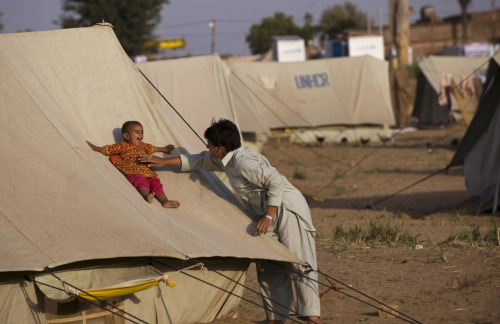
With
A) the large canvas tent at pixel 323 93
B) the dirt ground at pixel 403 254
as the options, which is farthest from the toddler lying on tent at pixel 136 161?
the large canvas tent at pixel 323 93

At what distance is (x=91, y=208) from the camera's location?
4406 mm

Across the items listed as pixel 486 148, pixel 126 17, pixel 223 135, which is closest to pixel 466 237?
pixel 486 148

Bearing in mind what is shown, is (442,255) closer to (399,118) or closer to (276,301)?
(276,301)

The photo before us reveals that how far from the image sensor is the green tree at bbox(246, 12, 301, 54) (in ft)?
187

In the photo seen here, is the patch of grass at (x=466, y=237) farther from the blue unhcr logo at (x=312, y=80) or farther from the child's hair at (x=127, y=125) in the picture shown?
the blue unhcr logo at (x=312, y=80)

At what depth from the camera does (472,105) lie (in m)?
21.2

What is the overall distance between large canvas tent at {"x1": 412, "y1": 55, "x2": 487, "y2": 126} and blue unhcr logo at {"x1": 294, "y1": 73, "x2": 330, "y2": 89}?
15.1 ft

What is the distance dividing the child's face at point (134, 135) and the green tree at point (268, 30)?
2039 inches

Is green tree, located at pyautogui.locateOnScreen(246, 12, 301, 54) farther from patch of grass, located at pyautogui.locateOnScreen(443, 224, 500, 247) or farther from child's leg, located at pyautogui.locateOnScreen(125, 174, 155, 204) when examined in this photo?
child's leg, located at pyautogui.locateOnScreen(125, 174, 155, 204)

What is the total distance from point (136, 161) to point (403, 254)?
3030 mm

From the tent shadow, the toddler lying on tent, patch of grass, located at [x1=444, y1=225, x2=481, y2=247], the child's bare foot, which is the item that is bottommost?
the tent shadow

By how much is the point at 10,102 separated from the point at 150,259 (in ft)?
4.40

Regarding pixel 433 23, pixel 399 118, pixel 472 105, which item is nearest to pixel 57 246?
pixel 472 105

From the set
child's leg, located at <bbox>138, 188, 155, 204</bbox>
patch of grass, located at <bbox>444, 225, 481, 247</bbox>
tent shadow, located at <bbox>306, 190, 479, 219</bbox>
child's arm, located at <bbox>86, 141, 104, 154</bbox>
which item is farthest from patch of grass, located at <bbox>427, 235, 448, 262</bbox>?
child's arm, located at <bbox>86, 141, 104, 154</bbox>
